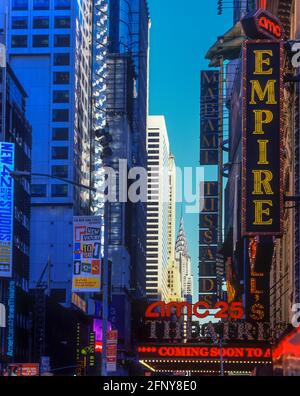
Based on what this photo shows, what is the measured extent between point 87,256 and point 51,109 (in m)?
159

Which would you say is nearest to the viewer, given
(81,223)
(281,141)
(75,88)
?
(81,223)

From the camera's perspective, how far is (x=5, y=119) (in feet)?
423

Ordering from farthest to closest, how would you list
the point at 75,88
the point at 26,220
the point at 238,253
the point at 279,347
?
the point at 75,88, the point at 26,220, the point at 238,253, the point at 279,347

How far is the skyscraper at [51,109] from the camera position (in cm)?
18575

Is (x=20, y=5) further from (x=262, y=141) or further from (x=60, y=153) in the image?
(x=262, y=141)

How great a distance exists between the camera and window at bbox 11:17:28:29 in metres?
190

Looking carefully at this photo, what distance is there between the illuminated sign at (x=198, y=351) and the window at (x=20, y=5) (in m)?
132

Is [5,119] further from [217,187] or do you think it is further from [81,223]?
[81,223]

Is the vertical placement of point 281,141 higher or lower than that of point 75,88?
lower

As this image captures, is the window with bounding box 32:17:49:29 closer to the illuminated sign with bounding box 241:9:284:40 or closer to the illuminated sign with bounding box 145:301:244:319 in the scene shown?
the illuminated sign with bounding box 145:301:244:319

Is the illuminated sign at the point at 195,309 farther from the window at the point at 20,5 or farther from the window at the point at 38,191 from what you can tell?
the window at the point at 20,5

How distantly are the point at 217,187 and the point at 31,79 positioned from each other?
47900mm

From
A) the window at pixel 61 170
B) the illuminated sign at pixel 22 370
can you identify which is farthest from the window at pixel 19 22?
the illuminated sign at pixel 22 370
